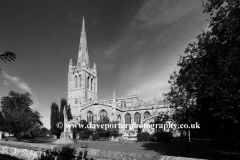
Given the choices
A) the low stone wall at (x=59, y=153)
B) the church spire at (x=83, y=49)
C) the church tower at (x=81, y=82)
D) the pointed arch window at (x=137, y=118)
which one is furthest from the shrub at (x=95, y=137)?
the church spire at (x=83, y=49)

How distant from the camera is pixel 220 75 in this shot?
8.81 meters

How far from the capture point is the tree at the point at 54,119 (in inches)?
1625

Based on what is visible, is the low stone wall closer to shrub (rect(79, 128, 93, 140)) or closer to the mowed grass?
the mowed grass

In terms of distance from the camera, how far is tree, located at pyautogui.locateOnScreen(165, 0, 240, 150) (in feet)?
27.5

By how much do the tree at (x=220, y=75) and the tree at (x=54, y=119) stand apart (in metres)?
36.5

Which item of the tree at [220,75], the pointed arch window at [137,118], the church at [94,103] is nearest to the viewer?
the tree at [220,75]

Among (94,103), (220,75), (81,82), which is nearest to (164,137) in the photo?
(220,75)

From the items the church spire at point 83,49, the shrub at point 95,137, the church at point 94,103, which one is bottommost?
the shrub at point 95,137

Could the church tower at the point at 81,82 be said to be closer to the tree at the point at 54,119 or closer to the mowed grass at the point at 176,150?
the tree at the point at 54,119

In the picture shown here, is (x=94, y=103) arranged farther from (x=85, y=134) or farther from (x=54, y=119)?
(x=85, y=134)

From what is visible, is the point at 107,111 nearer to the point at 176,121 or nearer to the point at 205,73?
the point at 176,121

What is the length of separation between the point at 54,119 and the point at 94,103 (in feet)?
43.0

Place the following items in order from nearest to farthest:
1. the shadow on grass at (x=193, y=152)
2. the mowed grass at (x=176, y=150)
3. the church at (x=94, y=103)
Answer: the shadow on grass at (x=193, y=152) < the mowed grass at (x=176, y=150) < the church at (x=94, y=103)

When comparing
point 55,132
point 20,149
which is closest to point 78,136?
point 55,132
